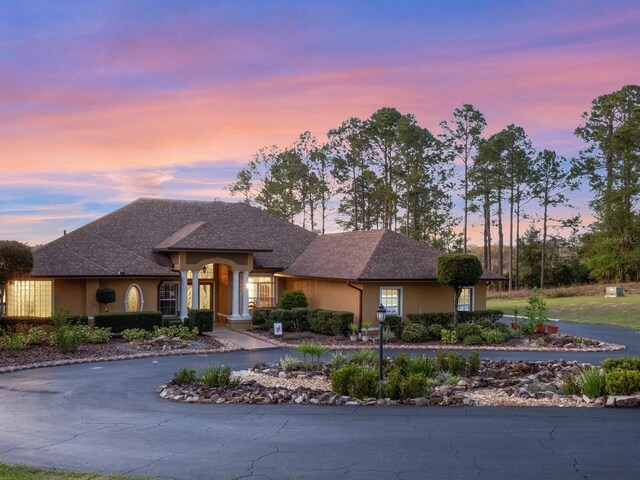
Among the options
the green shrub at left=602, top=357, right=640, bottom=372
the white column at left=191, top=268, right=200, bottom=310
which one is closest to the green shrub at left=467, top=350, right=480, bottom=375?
the green shrub at left=602, top=357, right=640, bottom=372

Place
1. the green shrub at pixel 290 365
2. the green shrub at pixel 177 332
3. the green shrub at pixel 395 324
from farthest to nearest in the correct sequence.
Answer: the green shrub at pixel 395 324, the green shrub at pixel 177 332, the green shrub at pixel 290 365

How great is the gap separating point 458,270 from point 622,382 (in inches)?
521

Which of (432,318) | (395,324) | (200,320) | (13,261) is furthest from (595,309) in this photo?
(13,261)

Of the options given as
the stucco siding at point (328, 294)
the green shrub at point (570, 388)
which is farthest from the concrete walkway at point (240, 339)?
the green shrub at point (570, 388)

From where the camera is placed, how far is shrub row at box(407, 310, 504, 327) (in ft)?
90.9

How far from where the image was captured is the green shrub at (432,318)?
1088 inches

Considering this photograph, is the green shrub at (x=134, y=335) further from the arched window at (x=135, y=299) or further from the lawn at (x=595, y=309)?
the lawn at (x=595, y=309)

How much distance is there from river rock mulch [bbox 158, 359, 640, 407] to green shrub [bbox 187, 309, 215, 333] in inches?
440

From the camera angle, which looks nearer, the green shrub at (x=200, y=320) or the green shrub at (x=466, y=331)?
the green shrub at (x=466, y=331)

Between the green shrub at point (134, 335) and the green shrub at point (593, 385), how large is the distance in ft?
56.8

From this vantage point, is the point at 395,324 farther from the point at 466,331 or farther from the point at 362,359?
the point at 362,359

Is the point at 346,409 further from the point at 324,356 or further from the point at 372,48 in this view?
the point at 372,48

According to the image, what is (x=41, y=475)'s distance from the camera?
28.4 ft

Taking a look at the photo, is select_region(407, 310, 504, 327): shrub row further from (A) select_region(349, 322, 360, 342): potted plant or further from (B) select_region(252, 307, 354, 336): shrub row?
(B) select_region(252, 307, 354, 336): shrub row
